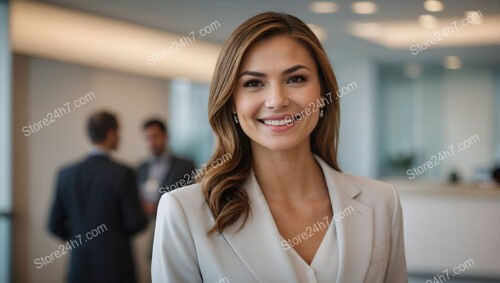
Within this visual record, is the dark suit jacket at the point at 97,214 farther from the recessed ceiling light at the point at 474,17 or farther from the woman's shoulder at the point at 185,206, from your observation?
the recessed ceiling light at the point at 474,17

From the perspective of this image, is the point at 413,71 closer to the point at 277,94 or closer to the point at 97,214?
the point at 97,214

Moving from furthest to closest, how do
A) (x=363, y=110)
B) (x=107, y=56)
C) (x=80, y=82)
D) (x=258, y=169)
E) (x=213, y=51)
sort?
(x=363, y=110), (x=213, y=51), (x=107, y=56), (x=80, y=82), (x=258, y=169)

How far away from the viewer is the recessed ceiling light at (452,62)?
1269 cm

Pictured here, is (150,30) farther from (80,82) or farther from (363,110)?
(363,110)

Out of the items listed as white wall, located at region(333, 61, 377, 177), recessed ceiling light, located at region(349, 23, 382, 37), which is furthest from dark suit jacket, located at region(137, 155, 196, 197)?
white wall, located at region(333, 61, 377, 177)

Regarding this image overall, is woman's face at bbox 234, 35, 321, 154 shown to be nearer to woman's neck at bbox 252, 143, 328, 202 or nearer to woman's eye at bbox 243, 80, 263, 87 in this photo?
woman's eye at bbox 243, 80, 263, 87

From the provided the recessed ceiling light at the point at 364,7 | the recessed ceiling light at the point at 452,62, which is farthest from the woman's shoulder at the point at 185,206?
the recessed ceiling light at the point at 452,62

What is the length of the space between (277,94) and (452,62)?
1240 centimetres

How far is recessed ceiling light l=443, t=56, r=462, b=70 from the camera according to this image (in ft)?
41.6

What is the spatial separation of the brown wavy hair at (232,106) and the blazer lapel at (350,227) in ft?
0.75

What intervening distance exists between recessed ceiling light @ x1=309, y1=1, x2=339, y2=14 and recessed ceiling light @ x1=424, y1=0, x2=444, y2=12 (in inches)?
43.2

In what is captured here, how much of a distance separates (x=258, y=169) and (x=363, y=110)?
11685 mm

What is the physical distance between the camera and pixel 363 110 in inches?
524

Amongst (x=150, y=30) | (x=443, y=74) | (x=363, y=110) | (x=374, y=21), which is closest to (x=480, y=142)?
(x=443, y=74)
